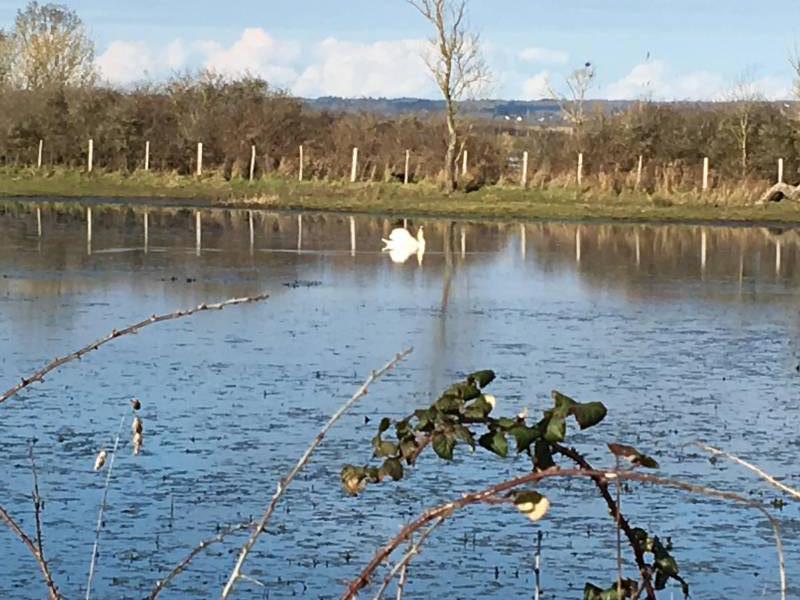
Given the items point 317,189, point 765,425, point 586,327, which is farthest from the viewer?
point 317,189

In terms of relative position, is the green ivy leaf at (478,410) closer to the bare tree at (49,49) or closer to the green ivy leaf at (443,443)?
the green ivy leaf at (443,443)

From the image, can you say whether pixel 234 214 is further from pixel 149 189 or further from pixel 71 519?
pixel 71 519

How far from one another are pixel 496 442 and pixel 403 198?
4432 cm

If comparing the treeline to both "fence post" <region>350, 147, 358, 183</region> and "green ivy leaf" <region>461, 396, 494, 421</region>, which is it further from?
"green ivy leaf" <region>461, 396, 494, 421</region>

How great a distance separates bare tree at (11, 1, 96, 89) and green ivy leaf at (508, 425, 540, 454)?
7902 cm

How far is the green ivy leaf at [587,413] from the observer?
3.42 m

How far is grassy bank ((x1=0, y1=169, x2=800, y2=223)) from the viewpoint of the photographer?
43.8 metres

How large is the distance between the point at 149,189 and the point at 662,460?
131ft

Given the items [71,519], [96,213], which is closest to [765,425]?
[71,519]

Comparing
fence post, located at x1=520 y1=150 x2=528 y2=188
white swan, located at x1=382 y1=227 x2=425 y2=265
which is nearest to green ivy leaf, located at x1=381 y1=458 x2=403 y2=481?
white swan, located at x1=382 y1=227 x2=425 y2=265

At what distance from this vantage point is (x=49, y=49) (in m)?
82.3

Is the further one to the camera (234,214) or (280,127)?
(280,127)

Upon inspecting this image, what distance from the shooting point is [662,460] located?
467 inches

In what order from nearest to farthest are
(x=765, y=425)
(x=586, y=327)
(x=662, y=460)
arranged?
(x=662, y=460), (x=765, y=425), (x=586, y=327)
